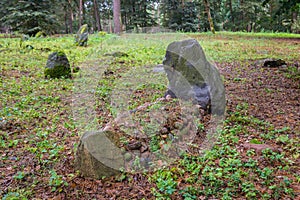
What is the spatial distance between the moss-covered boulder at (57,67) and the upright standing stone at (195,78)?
12.9 ft

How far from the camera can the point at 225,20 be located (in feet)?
92.8

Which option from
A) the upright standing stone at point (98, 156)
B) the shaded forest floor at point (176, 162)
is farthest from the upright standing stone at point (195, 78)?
the upright standing stone at point (98, 156)

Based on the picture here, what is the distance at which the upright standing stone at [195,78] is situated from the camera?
484 cm

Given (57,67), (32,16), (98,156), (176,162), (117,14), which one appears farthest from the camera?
(117,14)

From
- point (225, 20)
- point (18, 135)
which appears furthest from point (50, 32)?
point (225, 20)

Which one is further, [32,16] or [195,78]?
[32,16]

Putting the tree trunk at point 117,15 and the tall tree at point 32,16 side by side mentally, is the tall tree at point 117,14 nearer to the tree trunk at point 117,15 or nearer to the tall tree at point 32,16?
the tree trunk at point 117,15

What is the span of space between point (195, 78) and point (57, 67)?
4521 millimetres

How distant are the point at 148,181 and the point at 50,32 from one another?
1675 cm

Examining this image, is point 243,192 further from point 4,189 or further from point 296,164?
point 4,189

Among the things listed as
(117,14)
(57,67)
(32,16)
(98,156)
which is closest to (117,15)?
(117,14)

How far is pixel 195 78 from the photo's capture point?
490 centimetres

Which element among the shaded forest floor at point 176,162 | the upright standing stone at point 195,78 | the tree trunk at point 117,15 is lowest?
the shaded forest floor at point 176,162

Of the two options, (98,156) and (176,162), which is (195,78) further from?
(98,156)
